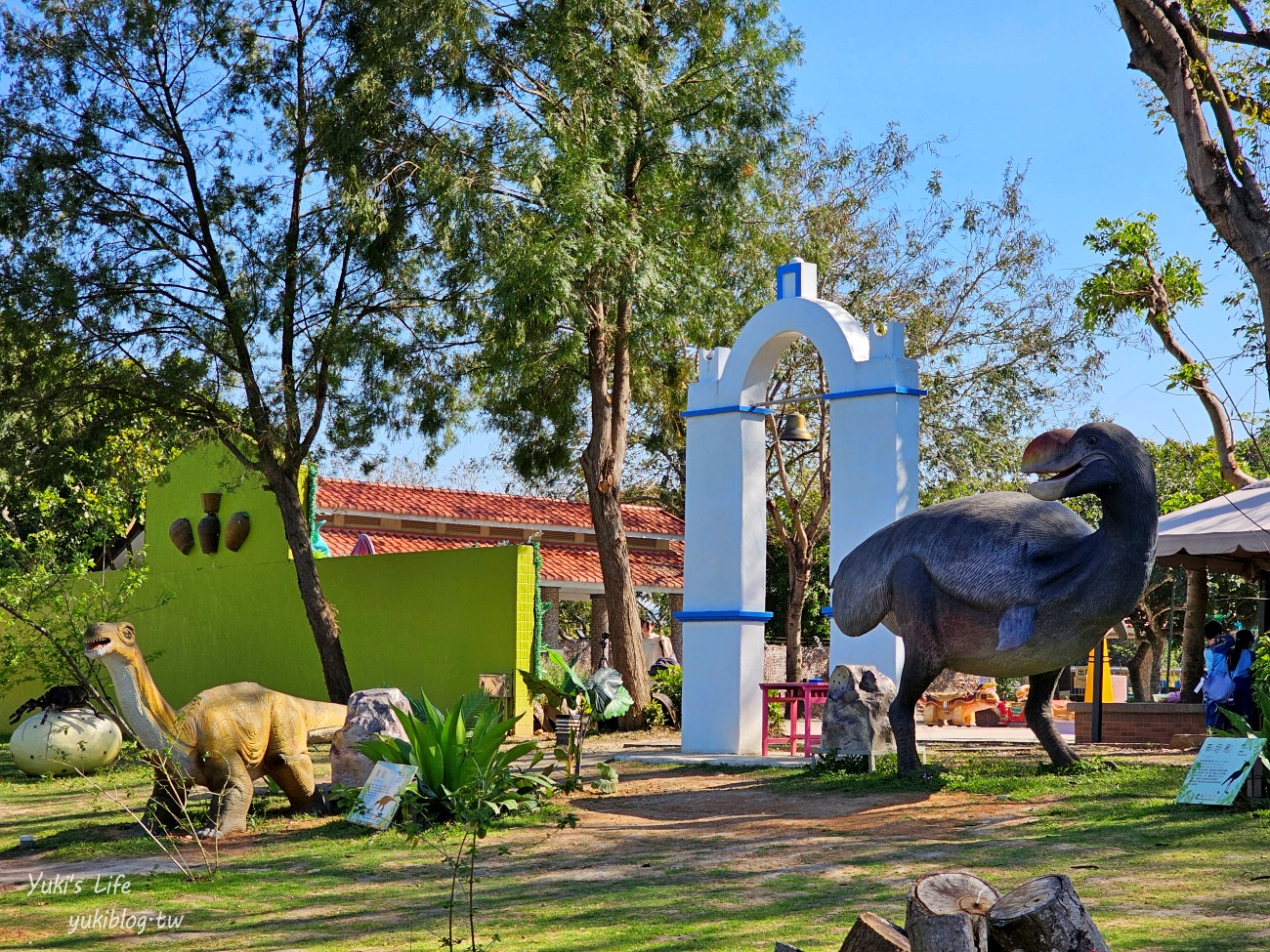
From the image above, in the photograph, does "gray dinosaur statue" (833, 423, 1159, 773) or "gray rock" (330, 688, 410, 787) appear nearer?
"gray dinosaur statue" (833, 423, 1159, 773)

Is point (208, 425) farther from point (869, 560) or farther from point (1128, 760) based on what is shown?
point (1128, 760)

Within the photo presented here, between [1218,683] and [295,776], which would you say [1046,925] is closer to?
[295,776]

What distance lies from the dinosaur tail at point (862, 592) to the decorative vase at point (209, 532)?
1219 centimetres

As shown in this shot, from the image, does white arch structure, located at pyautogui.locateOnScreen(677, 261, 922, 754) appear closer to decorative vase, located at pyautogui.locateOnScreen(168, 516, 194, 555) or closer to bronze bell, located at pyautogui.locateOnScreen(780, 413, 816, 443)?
bronze bell, located at pyautogui.locateOnScreen(780, 413, 816, 443)

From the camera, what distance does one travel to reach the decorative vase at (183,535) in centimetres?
2119

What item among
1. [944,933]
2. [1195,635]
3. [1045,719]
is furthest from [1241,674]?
[944,933]

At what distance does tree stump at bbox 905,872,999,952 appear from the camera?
3984 millimetres

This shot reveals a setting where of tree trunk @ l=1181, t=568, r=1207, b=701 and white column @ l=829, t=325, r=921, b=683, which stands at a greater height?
white column @ l=829, t=325, r=921, b=683

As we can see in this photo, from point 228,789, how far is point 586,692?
14.1ft

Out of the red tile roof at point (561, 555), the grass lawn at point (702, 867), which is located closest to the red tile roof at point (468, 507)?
the red tile roof at point (561, 555)

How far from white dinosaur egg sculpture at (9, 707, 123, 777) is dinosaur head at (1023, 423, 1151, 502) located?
9.54 meters

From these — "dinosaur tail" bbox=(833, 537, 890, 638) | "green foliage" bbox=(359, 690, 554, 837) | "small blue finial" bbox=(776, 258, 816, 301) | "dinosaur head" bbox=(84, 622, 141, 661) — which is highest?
"small blue finial" bbox=(776, 258, 816, 301)

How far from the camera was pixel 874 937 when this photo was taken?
13.9 ft

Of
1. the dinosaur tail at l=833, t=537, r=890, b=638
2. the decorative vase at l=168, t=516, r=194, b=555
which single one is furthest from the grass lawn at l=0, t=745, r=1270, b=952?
the decorative vase at l=168, t=516, r=194, b=555
